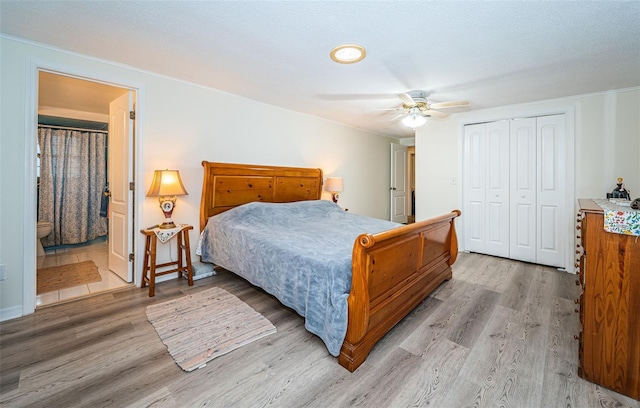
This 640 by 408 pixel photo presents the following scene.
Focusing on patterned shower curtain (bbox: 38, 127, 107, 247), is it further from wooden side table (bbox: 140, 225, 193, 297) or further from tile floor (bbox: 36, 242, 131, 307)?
wooden side table (bbox: 140, 225, 193, 297)

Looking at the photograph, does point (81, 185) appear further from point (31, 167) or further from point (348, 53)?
point (348, 53)

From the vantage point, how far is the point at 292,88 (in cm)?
318

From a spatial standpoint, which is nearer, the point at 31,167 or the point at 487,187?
the point at 31,167

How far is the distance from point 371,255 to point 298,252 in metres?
0.59

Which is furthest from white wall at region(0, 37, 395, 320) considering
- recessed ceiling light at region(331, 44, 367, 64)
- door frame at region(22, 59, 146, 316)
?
recessed ceiling light at region(331, 44, 367, 64)

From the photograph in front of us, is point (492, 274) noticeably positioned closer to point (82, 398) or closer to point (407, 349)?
point (407, 349)

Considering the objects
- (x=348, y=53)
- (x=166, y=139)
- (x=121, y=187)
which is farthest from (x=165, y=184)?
(x=348, y=53)

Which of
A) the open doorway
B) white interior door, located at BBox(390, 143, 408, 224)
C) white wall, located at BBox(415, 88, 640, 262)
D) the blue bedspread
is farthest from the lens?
the open doorway

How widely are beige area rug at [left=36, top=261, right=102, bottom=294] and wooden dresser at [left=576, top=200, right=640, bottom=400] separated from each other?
168 inches

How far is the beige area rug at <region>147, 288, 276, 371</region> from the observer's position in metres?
1.80

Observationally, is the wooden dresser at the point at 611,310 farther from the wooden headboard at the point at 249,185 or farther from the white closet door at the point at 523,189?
the wooden headboard at the point at 249,185

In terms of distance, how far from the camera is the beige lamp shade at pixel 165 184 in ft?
8.94

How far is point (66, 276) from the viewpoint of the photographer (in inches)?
122

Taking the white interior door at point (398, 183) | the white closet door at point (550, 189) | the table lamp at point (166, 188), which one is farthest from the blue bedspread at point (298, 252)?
the white interior door at point (398, 183)
